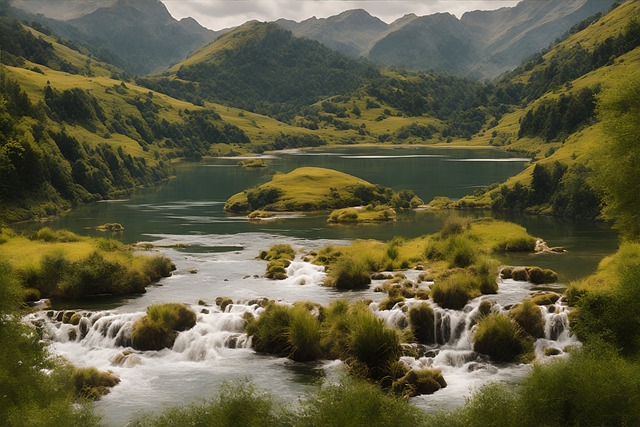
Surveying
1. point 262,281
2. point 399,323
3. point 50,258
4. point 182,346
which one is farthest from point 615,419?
point 50,258

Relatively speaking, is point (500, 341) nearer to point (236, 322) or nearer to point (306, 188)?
point (236, 322)

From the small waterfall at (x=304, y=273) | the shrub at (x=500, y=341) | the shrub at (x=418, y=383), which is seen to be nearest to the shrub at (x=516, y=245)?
the small waterfall at (x=304, y=273)

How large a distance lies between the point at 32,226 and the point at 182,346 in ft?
265

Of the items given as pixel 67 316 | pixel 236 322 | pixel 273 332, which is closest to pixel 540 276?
pixel 273 332

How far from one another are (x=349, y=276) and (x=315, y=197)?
7876 centimetres

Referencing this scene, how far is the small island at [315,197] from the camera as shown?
142m

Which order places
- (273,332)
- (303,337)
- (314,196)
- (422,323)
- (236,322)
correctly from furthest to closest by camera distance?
(314,196), (236,322), (422,323), (273,332), (303,337)

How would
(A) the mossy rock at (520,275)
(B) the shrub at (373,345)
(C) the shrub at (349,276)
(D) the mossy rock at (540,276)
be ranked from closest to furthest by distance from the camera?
(B) the shrub at (373,345) → (D) the mossy rock at (540,276) → (A) the mossy rock at (520,275) → (C) the shrub at (349,276)

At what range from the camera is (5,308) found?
1548 inches

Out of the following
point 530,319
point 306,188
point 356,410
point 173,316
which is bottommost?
point 306,188

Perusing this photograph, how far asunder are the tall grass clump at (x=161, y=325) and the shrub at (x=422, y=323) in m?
17.4

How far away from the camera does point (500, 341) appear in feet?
161

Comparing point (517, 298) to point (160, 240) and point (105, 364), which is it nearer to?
point (105, 364)

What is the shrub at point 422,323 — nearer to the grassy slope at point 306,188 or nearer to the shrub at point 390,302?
the shrub at point 390,302
